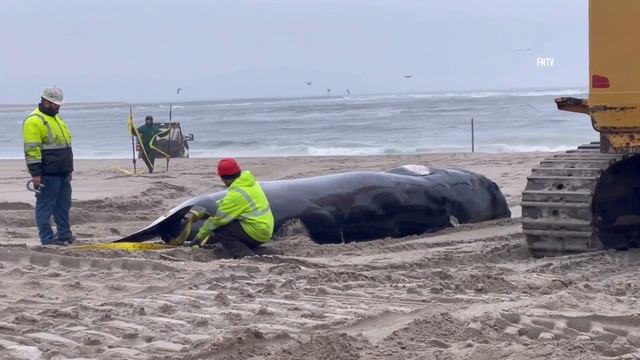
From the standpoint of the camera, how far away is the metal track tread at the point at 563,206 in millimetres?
9531

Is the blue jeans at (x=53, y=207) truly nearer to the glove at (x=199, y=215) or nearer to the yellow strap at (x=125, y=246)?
the yellow strap at (x=125, y=246)

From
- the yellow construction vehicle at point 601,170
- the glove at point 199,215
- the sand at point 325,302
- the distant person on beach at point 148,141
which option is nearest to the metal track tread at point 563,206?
the yellow construction vehicle at point 601,170

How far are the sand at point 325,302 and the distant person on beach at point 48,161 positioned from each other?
1.66ft

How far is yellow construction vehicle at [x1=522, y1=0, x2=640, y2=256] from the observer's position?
891 centimetres

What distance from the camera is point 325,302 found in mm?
7191

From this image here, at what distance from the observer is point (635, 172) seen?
10094 millimetres

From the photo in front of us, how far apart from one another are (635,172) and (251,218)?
3860 mm

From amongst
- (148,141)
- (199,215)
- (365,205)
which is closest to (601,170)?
(365,205)

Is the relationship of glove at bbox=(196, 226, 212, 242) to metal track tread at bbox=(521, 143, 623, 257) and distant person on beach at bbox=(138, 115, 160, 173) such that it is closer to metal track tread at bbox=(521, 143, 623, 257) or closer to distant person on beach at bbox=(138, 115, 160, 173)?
metal track tread at bbox=(521, 143, 623, 257)

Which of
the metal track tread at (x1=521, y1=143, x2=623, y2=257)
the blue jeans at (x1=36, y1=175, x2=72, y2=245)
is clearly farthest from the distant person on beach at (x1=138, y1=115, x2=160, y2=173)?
the metal track tread at (x1=521, y1=143, x2=623, y2=257)

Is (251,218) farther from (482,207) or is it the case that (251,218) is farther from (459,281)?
(482,207)

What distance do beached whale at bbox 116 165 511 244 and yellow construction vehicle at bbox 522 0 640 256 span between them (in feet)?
7.48

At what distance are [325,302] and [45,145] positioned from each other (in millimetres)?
4967

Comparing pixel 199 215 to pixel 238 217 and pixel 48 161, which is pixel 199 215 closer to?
pixel 238 217
